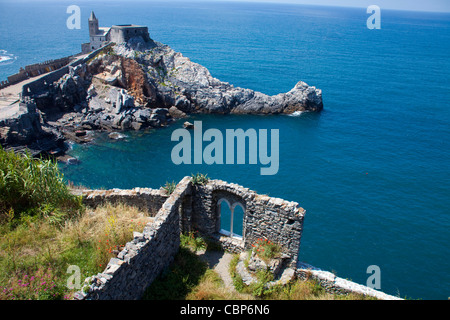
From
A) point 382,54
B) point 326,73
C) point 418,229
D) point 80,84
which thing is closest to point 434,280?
point 418,229

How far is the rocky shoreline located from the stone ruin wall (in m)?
32.3

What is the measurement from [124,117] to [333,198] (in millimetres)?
33847

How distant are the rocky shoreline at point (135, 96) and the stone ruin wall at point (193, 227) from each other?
3227 cm

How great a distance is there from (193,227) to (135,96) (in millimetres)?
43800

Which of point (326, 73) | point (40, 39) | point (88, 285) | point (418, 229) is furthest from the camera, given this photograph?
point (40, 39)

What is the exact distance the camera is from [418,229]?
31.9 meters

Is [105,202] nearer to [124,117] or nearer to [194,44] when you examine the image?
[124,117]

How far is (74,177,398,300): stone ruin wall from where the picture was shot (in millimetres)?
12585

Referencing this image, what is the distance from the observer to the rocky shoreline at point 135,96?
51.7m

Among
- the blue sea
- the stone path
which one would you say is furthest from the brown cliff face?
the stone path

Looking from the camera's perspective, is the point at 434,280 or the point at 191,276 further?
the point at 434,280

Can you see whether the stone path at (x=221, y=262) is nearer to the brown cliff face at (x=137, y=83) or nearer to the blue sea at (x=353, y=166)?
the blue sea at (x=353, y=166)

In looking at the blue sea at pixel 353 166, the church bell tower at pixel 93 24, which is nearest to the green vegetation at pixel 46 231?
the blue sea at pixel 353 166

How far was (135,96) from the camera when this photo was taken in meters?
58.4
